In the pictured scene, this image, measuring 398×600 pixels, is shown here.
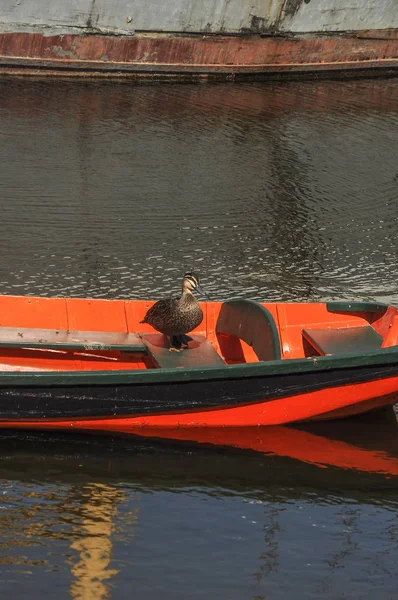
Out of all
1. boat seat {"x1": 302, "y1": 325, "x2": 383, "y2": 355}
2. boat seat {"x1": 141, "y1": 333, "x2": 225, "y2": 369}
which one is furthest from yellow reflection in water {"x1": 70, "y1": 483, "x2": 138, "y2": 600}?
boat seat {"x1": 302, "y1": 325, "x2": 383, "y2": 355}

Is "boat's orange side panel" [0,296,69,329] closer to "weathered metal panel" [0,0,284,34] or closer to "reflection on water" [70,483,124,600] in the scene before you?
"reflection on water" [70,483,124,600]

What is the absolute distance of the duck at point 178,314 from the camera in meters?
10.0

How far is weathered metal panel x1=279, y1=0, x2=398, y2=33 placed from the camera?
25.2 meters

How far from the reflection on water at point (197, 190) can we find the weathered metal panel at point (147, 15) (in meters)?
1.37

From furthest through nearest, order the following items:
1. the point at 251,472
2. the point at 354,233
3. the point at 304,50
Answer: the point at 304,50, the point at 354,233, the point at 251,472

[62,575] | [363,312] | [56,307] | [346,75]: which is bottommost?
[62,575]

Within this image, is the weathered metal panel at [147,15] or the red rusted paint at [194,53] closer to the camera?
the weathered metal panel at [147,15]

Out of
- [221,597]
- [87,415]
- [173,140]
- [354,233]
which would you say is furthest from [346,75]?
[221,597]

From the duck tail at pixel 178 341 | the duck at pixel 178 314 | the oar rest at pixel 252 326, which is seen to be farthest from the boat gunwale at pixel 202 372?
the duck tail at pixel 178 341

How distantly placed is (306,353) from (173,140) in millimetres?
9585

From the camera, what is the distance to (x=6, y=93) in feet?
71.8

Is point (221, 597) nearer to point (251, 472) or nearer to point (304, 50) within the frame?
point (251, 472)

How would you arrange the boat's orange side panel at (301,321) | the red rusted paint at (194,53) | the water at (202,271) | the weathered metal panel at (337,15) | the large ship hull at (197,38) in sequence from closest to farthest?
1. the water at (202,271)
2. the boat's orange side panel at (301,321)
3. the large ship hull at (197,38)
4. the red rusted paint at (194,53)
5. the weathered metal panel at (337,15)

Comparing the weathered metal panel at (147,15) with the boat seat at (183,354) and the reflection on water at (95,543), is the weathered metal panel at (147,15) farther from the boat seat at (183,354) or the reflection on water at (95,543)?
the reflection on water at (95,543)
